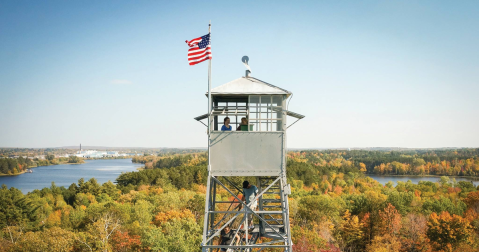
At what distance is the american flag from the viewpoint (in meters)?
11.9

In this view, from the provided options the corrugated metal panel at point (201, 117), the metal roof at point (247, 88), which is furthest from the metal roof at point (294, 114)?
the corrugated metal panel at point (201, 117)

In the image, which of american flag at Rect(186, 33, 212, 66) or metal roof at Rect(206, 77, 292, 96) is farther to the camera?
american flag at Rect(186, 33, 212, 66)

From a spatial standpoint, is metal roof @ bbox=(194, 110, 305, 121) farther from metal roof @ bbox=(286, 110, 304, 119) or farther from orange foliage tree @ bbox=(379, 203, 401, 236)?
orange foliage tree @ bbox=(379, 203, 401, 236)

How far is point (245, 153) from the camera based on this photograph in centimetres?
1136

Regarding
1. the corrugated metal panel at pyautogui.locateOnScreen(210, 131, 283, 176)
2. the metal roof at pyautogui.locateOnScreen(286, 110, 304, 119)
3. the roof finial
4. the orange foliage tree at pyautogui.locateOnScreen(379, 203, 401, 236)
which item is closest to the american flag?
the roof finial

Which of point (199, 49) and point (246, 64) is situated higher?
point (199, 49)

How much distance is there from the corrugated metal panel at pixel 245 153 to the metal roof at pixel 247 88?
1.45 m

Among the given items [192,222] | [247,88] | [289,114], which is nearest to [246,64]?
[247,88]

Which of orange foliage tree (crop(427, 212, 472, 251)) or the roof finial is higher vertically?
the roof finial

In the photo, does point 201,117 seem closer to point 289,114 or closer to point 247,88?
point 247,88

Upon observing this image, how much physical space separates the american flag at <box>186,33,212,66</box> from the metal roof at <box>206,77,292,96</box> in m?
1.28

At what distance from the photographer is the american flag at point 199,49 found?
11.9 m

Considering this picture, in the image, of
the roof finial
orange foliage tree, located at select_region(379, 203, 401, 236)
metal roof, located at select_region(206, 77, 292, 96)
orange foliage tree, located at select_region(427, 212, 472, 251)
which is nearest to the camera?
metal roof, located at select_region(206, 77, 292, 96)

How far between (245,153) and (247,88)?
2338mm
